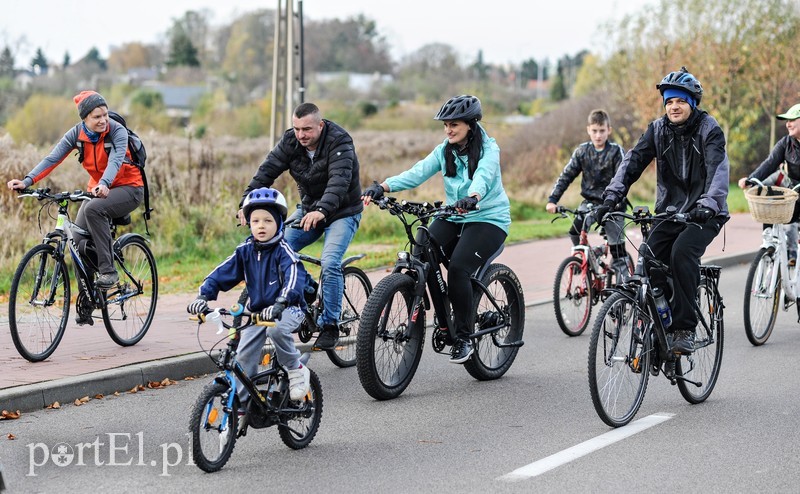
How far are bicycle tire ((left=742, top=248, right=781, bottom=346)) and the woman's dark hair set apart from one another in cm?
307

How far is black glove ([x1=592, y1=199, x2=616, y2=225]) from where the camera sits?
6.57 meters

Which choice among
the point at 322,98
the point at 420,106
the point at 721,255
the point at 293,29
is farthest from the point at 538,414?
the point at 322,98

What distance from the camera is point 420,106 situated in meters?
83.1

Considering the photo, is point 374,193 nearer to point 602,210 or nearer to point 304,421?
point 602,210

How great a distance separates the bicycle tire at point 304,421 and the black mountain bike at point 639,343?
4.83 feet

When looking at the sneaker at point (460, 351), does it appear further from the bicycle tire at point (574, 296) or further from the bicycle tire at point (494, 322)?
the bicycle tire at point (574, 296)

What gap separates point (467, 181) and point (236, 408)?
263 cm

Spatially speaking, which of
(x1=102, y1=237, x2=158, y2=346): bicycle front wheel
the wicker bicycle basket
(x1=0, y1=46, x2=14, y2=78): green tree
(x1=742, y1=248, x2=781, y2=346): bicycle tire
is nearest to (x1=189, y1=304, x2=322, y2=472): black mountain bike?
(x1=102, y1=237, x2=158, y2=346): bicycle front wheel

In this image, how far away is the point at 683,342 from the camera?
6.74 m

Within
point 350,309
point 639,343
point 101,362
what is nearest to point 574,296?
point 350,309

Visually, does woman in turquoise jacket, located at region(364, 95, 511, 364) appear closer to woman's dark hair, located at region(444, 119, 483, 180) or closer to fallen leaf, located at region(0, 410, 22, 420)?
woman's dark hair, located at region(444, 119, 483, 180)

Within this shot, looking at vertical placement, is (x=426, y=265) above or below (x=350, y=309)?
above

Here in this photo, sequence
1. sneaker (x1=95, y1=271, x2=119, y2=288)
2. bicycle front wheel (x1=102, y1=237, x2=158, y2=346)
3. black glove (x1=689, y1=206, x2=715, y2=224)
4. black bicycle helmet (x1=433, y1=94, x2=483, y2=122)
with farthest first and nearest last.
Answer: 1. bicycle front wheel (x1=102, y1=237, x2=158, y2=346)
2. sneaker (x1=95, y1=271, x2=119, y2=288)
3. black bicycle helmet (x1=433, y1=94, x2=483, y2=122)
4. black glove (x1=689, y1=206, x2=715, y2=224)

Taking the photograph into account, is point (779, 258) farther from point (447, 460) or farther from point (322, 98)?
point (322, 98)
